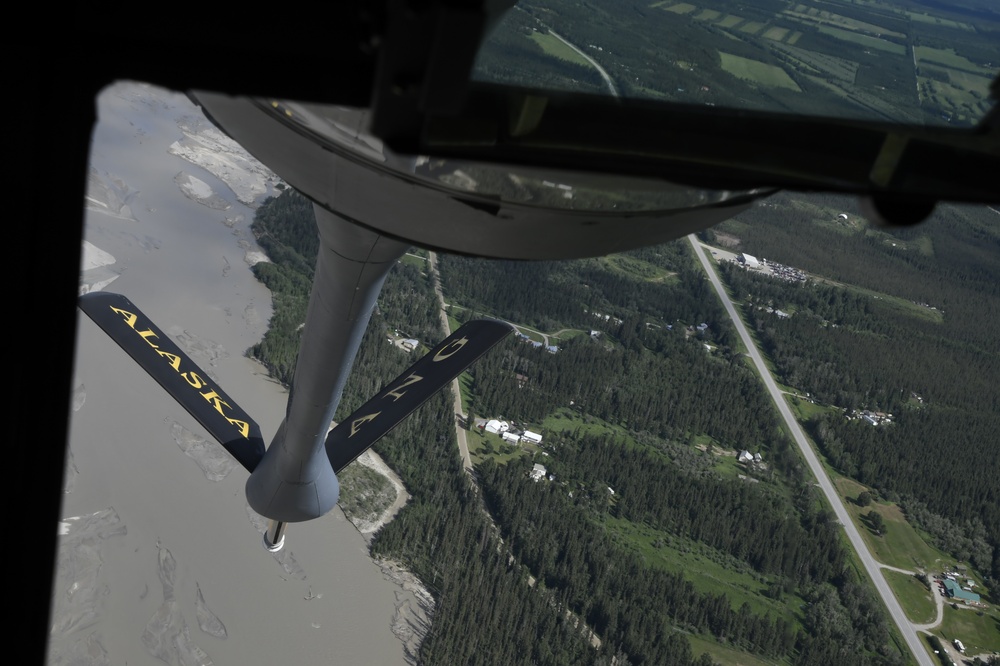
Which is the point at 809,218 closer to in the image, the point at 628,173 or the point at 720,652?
the point at 720,652

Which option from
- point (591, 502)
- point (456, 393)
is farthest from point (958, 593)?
point (456, 393)

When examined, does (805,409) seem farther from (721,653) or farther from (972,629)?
(721,653)

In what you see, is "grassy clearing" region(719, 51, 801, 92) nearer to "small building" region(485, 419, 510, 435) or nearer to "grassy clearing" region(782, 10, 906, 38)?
"grassy clearing" region(782, 10, 906, 38)

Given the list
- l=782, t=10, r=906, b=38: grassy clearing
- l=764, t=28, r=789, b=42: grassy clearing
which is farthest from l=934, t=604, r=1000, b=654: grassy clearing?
l=764, t=28, r=789, b=42: grassy clearing

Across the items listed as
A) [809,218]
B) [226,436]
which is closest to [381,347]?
[226,436]

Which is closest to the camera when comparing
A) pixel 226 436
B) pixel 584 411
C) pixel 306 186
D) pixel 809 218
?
pixel 306 186

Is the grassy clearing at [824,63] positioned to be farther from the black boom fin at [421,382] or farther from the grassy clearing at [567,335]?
the grassy clearing at [567,335]
